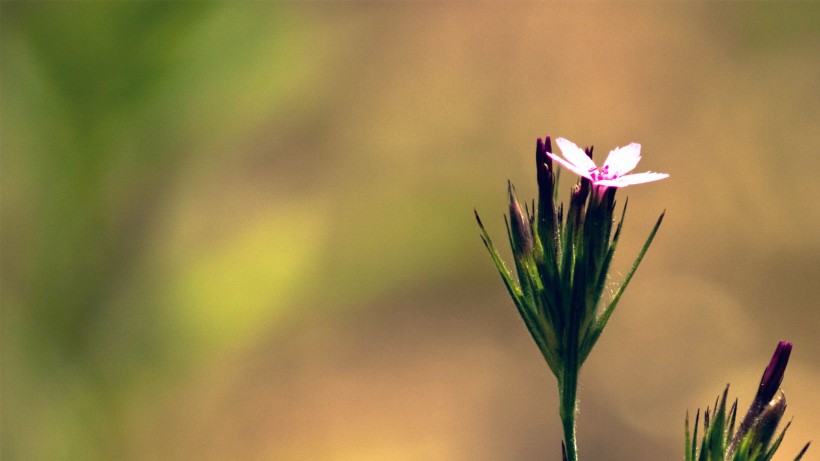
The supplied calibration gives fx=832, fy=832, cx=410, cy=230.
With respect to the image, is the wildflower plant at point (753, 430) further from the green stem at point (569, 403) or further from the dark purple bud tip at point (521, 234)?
the dark purple bud tip at point (521, 234)

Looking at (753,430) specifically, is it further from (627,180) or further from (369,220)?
(369,220)

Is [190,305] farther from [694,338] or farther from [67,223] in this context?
[694,338]

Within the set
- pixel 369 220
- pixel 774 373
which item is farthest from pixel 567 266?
pixel 369 220

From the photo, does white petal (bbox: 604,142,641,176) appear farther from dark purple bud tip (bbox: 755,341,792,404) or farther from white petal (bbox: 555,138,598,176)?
dark purple bud tip (bbox: 755,341,792,404)

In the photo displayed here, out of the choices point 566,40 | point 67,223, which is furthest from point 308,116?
point 67,223

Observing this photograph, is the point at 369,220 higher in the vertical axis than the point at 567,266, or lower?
higher

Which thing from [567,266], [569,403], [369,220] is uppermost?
[369,220]

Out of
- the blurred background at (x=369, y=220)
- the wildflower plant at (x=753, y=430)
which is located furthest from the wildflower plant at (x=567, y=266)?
the blurred background at (x=369, y=220)
